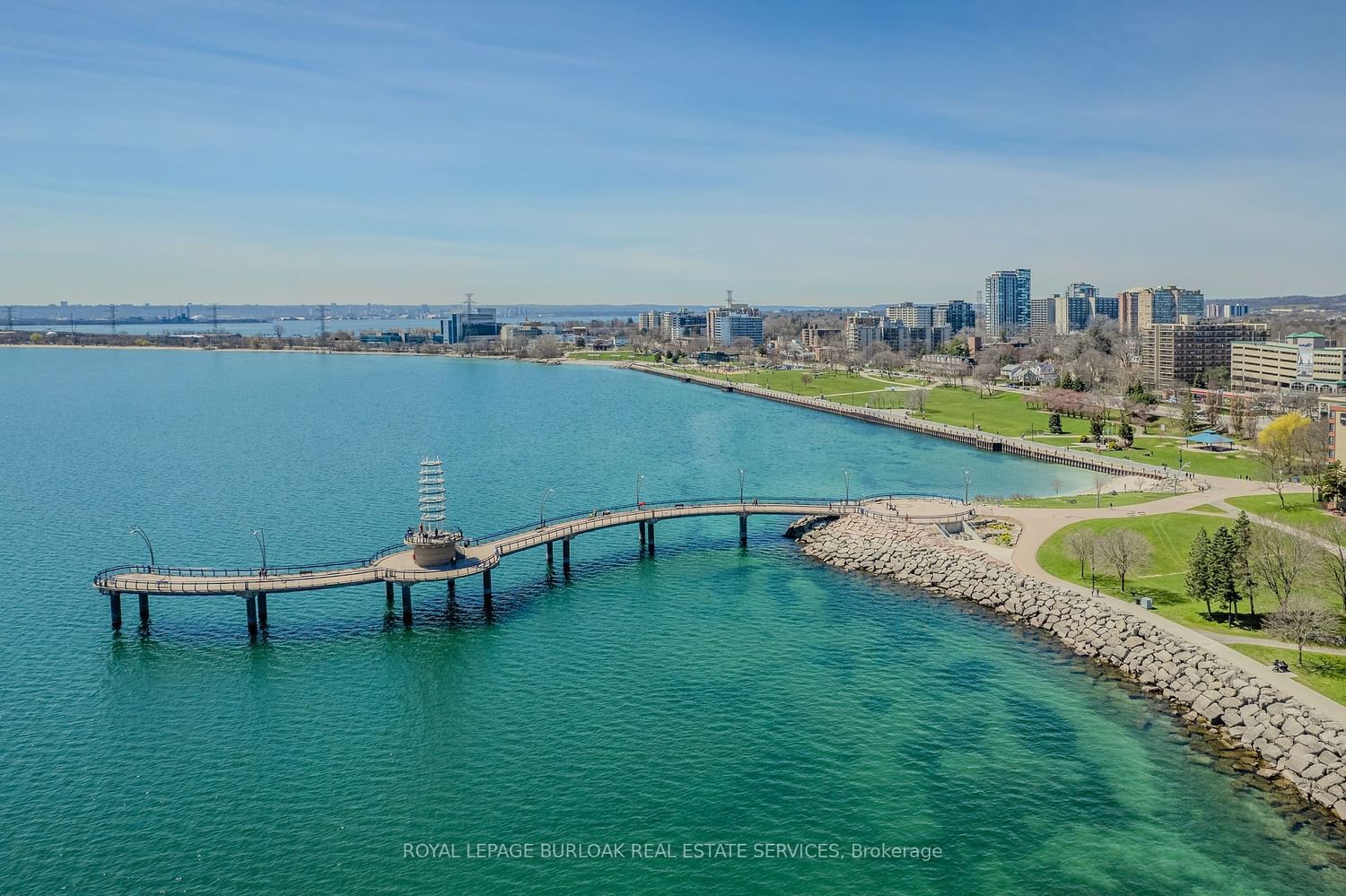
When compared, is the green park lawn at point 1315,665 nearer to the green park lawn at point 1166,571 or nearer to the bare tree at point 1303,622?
the bare tree at point 1303,622

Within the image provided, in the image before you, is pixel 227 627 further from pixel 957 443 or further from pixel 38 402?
pixel 38 402

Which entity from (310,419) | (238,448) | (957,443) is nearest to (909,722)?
(957,443)

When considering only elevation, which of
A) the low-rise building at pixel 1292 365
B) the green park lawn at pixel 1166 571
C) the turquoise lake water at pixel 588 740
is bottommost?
the turquoise lake water at pixel 588 740

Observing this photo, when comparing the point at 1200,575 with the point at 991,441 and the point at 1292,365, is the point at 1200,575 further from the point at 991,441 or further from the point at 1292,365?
the point at 1292,365

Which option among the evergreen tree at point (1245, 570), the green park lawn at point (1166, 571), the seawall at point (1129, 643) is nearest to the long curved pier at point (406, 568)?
the seawall at point (1129, 643)

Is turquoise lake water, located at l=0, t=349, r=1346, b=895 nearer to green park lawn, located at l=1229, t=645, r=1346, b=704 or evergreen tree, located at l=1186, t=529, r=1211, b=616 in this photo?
green park lawn, located at l=1229, t=645, r=1346, b=704

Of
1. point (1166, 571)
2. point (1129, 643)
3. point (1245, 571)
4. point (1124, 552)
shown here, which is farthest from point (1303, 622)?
point (1166, 571)

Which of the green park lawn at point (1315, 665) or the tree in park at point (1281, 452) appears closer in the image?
the green park lawn at point (1315, 665)
